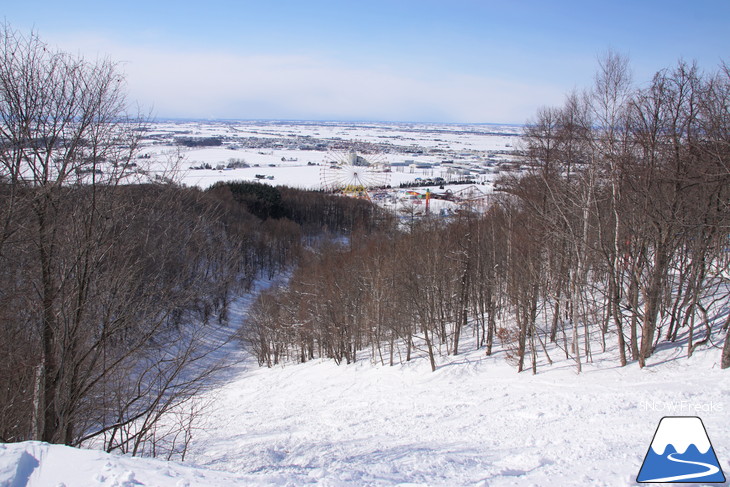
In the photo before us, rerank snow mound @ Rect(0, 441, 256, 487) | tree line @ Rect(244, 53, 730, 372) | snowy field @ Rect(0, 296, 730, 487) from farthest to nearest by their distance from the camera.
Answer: tree line @ Rect(244, 53, 730, 372) < snowy field @ Rect(0, 296, 730, 487) < snow mound @ Rect(0, 441, 256, 487)

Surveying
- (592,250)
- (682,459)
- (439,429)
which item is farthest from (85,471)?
(592,250)

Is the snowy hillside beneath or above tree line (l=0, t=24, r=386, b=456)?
beneath

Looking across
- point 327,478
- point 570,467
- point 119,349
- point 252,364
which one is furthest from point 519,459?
point 252,364

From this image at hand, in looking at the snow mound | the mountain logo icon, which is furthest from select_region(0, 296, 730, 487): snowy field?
the mountain logo icon

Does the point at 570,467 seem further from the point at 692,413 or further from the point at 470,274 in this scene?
the point at 470,274

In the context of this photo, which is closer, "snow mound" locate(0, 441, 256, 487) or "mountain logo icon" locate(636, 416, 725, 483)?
"snow mound" locate(0, 441, 256, 487)

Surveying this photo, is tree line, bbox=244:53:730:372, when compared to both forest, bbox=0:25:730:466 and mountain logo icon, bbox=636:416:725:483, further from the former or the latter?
mountain logo icon, bbox=636:416:725:483
